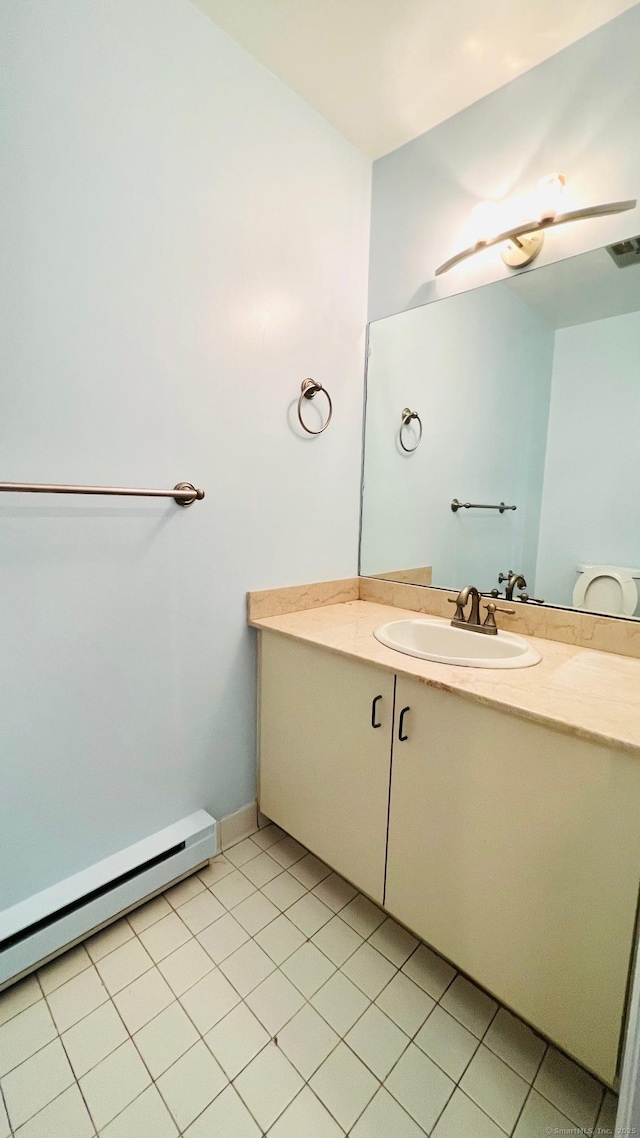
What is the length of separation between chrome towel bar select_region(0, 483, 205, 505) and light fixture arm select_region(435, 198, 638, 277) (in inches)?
41.9

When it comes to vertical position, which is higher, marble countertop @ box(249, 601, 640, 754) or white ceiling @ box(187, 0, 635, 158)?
white ceiling @ box(187, 0, 635, 158)

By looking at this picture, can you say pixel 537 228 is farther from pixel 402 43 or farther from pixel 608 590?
pixel 608 590

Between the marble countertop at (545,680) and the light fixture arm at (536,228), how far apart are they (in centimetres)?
112

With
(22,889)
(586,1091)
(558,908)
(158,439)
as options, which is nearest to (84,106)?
(158,439)

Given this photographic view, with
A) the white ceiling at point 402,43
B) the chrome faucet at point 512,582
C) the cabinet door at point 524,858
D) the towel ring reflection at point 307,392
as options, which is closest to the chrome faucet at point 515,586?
the chrome faucet at point 512,582

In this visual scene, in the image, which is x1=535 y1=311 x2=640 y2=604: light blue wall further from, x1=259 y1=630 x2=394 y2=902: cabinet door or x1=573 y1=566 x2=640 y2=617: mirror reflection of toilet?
x1=259 y1=630 x2=394 y2=902: cabinet door

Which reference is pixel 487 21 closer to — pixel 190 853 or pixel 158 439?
pixel 158 439

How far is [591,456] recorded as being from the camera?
1277mm

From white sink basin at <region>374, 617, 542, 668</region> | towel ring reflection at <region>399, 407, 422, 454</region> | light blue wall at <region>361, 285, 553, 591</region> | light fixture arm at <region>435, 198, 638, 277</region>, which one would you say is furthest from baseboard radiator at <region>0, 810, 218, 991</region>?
light fixture arm at <region>435, 198, 638, 277</region>

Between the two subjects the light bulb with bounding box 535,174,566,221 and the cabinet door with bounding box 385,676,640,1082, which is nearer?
the cabinet door with bounding box 385,676,640,1082

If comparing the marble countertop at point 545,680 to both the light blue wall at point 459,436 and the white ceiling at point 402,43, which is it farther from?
the white ceiling at point 402,43

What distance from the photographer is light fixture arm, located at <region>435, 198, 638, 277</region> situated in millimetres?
1079

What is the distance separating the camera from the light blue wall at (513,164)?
112cm

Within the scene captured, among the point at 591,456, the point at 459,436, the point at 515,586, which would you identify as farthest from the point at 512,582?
the point at 459,436
